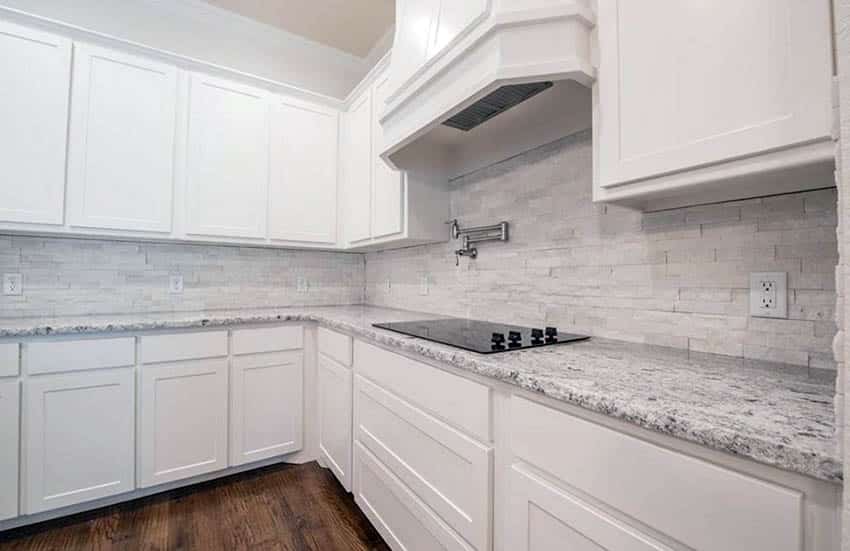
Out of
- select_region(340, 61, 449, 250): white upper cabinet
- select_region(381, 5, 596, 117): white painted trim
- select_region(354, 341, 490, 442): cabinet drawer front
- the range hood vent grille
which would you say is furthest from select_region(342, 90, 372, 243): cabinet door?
select_region(354, 341, 490, 442): cabinet drawer front

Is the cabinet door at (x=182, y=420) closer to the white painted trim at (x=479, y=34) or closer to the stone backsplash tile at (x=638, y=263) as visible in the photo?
the stone backsplash tile at (x=638, y=263)

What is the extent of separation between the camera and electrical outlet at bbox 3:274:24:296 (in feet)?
6.77

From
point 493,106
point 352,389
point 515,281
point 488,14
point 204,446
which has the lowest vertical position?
point 204,446

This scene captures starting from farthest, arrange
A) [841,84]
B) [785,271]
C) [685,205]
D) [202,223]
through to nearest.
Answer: [202,223] → [685,205] → [785,271] → [841,84]

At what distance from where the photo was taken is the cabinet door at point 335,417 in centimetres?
194

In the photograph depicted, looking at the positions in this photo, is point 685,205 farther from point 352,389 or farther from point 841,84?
point 352,389

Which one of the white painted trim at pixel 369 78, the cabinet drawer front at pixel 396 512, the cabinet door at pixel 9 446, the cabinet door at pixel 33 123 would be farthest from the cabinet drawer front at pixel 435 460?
the cabinet door at pixel 33 123

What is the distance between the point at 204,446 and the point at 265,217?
1430 mm

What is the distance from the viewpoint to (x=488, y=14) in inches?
47.2

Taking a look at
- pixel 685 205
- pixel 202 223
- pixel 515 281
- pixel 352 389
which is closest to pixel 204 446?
pixel 352 389

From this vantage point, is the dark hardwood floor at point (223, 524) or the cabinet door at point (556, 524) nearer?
the cabinet door at point (556, 524)

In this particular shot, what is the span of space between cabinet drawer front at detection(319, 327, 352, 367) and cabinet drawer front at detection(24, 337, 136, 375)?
3.12 feet

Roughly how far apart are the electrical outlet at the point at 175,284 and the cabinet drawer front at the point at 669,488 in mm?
2500

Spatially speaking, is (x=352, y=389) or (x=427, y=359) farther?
(x=352, y=389)
